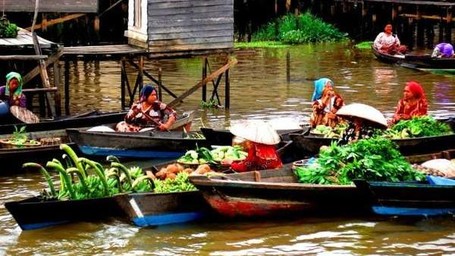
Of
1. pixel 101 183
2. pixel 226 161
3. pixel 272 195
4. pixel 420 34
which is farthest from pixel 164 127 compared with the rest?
pixel 420 34

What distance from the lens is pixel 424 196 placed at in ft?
37.0

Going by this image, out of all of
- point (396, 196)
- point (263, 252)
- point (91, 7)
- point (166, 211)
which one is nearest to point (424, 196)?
→ point (396, 196)

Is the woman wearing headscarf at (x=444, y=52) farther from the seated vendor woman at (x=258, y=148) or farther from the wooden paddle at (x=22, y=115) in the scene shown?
the seated vendor woman at (x=258, y=148)

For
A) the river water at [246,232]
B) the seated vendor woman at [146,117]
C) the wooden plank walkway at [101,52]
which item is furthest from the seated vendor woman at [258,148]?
the wooden plank walkway at [101,52]

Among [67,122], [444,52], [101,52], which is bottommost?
[67,122]

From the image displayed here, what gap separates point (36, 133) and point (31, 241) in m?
4.46

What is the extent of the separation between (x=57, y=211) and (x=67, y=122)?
4670mm

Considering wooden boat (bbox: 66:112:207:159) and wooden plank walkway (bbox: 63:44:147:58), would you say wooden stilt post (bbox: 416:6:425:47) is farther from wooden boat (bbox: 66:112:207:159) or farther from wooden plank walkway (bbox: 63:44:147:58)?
wooden boat (bbox: 66:112:207:159)

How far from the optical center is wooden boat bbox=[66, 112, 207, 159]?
14883 millimetres

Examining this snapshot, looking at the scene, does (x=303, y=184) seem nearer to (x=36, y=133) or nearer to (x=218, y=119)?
(x=36, y=133)

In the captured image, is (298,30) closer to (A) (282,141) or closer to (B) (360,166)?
(A) (282,141)

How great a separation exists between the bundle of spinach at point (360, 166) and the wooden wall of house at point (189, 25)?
8.67 metres

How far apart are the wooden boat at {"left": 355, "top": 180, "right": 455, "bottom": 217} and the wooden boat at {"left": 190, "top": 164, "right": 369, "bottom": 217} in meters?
0.20

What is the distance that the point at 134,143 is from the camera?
1502 cm
